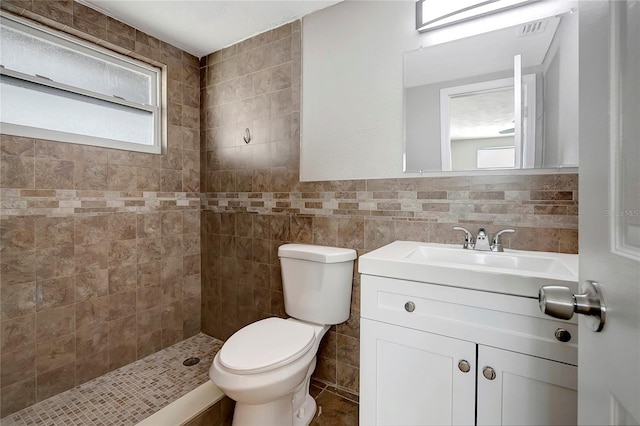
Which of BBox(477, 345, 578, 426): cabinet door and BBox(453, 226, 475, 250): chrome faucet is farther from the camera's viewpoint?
BBox(453, 226, 475, 250): chrome faucet

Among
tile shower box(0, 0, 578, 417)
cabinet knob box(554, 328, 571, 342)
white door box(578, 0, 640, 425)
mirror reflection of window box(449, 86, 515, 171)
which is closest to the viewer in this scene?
white door box(578, 0, 640, 425)

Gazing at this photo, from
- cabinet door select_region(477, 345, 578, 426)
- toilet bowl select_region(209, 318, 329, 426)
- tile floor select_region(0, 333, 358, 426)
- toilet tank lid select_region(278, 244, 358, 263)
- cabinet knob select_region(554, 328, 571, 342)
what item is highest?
toilet tank lid select_region(278, 244, 358, 263)

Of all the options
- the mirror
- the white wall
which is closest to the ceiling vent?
the mirror

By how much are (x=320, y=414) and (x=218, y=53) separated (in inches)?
99.2

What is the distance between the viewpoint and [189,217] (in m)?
2.31

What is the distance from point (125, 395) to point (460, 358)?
5.89 feet

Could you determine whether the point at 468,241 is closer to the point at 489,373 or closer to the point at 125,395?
the point at 489,373

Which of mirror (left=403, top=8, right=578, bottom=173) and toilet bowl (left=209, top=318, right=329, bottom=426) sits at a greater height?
mirror (left=403, top=8, right=578, bottom=173)

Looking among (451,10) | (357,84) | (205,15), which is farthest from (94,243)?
(451,10)

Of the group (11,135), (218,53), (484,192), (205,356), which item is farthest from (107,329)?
(484,192)

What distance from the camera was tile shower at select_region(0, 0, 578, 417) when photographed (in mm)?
1456

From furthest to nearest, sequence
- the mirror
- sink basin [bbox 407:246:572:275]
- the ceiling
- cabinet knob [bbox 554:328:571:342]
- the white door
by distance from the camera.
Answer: the ceiling
the mirror
sink basin [bbox 407:246:572:275]
cabinet knob [bbox 554:328:571:342]
the white door

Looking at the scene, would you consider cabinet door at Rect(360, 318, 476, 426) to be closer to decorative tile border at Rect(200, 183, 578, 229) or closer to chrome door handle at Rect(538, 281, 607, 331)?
chrome door handle at Rect(538, 281, 607, 331)

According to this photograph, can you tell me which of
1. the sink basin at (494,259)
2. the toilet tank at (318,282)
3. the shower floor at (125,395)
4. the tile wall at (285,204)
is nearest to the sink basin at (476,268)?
the sink basin at (494,259)
